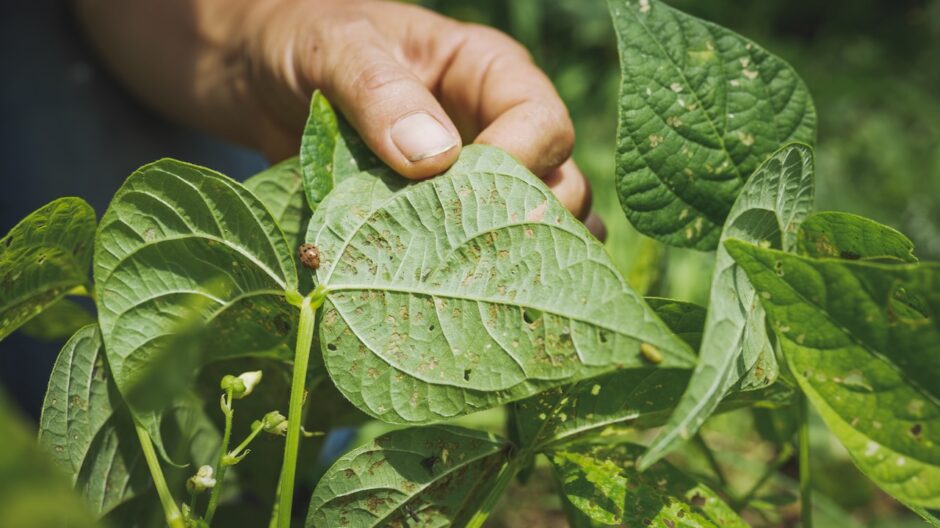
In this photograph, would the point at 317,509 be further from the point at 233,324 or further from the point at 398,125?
the point at 398,125

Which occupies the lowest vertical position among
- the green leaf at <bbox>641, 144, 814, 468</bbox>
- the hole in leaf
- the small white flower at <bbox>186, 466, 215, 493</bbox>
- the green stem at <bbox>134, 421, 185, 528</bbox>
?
the green stem at <bbox>134, 421, 185, 528</bbox>

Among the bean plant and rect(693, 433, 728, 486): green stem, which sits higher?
the bean plant

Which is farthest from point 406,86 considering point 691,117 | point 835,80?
point 835,80

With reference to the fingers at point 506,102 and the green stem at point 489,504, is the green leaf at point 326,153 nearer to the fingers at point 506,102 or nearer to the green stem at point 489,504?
the fingers at point 506,102

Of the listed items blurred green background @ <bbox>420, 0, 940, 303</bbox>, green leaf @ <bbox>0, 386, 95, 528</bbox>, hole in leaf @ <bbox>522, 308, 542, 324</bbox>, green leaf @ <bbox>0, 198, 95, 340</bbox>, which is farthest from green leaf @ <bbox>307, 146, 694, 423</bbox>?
blurred green background @ <bbox>420, 0, 940, 303</bbox>

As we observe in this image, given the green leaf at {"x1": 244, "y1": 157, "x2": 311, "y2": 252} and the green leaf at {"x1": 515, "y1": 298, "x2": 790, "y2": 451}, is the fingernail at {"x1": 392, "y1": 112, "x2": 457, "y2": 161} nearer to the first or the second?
the green leaf at {"x1": 244, "y1": 157, "x2": 311, "y2": 252}

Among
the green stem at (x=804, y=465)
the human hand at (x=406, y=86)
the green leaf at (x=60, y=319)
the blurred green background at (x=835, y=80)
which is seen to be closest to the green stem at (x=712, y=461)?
the green stem at (x=804, y=465)

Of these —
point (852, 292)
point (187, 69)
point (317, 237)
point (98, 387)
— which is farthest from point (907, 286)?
point (187, 69)
